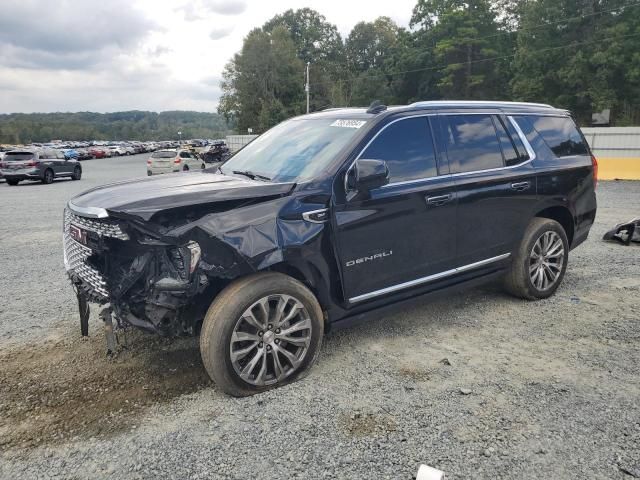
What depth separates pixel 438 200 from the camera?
4047 millimetres

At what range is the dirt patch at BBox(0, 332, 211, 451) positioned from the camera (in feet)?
9.97

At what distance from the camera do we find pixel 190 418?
3113 mm

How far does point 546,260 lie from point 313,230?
111 inches

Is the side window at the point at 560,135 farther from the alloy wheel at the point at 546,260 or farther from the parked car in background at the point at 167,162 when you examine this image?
the parked car in background at the point at 167,162

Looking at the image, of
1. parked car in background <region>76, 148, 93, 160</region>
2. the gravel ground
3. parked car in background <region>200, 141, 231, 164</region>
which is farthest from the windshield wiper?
parked car in background <region>76, 148, 93, 160</region>

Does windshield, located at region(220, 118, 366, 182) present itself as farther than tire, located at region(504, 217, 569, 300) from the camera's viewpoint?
No

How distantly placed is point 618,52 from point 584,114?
5.63 metres

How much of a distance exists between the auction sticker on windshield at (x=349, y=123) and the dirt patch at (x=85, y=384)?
7.06ft

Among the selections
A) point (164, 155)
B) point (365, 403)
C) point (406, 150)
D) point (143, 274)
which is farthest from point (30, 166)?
point (365, 403)

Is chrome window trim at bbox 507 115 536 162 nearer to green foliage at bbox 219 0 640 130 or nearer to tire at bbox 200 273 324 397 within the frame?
tire at bbox 200 273 324 397

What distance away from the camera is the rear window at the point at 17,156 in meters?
21.2

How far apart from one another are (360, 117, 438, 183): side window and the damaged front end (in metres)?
1.52

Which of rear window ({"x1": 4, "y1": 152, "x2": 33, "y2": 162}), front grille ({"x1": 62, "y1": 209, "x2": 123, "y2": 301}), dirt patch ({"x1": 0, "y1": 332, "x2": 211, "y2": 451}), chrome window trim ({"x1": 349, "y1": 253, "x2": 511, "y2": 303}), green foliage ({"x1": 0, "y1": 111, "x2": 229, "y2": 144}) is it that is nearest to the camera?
dirt patch ({"x1": 0, "y1": 332, "x2": 211, "y2": 451})

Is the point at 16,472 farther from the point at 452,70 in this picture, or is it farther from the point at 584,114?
the point at 452,70
